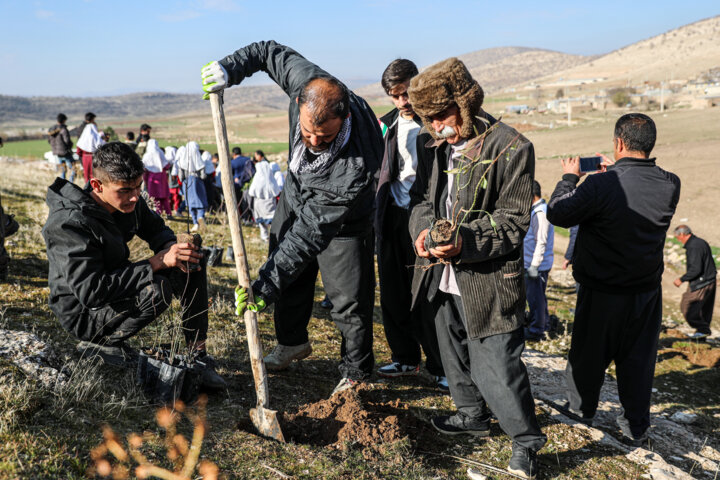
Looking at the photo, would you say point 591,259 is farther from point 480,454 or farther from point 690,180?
point 690,180

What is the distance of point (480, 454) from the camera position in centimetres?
314

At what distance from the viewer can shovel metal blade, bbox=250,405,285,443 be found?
2910 millimetres

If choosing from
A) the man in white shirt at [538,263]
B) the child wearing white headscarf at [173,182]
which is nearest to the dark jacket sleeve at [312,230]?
the man in white shirt at [538,263]

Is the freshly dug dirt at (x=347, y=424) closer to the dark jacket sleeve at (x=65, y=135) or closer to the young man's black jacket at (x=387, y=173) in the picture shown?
the young man's black jacket at (x=387, y=173)

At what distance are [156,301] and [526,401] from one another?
6.93 feet

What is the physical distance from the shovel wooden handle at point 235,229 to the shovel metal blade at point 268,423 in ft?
0.23

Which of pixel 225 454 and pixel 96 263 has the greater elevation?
pixel 96 263

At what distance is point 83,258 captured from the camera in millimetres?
3012

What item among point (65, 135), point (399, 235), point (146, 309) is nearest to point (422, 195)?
point (399, 235)

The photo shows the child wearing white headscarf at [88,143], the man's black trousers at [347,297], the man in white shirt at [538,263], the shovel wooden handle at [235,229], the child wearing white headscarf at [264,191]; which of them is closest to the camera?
the shovel wooden handle at [235,229]

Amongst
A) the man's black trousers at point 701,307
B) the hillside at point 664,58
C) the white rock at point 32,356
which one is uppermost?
the hillside at point 664,58

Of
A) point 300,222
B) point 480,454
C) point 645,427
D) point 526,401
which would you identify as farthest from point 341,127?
point 645,427

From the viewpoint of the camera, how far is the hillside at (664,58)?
3807 inches

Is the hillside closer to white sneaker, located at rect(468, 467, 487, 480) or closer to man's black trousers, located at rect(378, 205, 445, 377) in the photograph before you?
man's black trousers, located at rect(378, 205, 445, 377)
